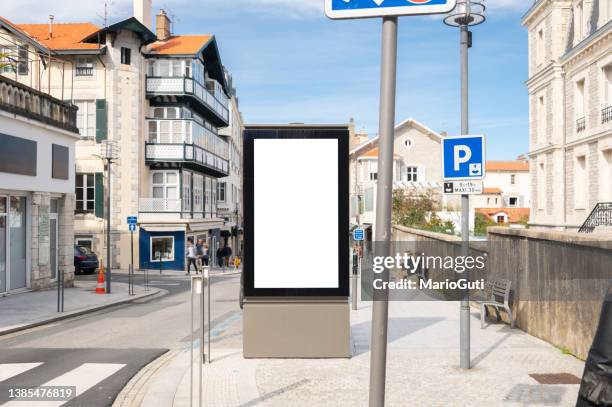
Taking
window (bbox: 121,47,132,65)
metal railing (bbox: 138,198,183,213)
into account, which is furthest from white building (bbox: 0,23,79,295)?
window (bbox: 121,47,132,65)

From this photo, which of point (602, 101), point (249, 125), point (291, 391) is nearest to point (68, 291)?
point (249, 125)

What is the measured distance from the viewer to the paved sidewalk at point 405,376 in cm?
729

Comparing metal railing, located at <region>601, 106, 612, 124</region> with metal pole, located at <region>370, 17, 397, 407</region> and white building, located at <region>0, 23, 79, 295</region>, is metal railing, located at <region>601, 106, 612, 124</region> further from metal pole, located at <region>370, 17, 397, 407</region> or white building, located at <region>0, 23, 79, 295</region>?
metal pole, located at <region>370, 17, 397, 407</region>

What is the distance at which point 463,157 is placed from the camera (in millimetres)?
8789

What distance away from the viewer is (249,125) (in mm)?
9453

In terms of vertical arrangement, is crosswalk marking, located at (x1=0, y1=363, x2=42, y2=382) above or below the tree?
below

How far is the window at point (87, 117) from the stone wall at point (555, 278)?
28.5 metres

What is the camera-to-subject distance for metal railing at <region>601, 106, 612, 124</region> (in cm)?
2372

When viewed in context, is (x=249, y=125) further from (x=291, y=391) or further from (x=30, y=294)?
(x=30, y=294)

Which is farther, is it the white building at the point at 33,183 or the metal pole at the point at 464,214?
the white building at the point at 33,183

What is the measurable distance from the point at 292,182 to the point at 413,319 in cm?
594

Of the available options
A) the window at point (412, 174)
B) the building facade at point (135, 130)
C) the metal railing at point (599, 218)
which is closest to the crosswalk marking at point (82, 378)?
the metal railing at point (599, 218)

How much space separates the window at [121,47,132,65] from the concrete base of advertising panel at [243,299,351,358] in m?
31.2

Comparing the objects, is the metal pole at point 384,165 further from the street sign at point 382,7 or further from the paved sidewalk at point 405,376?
the paved sidewalk at point 405,376
